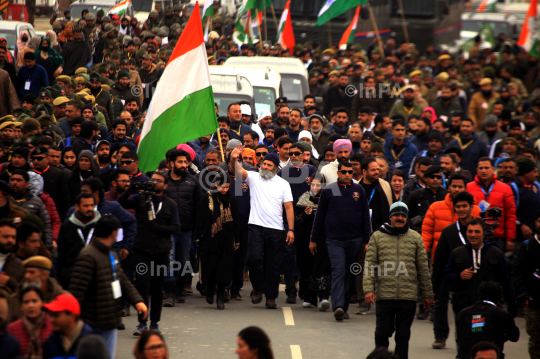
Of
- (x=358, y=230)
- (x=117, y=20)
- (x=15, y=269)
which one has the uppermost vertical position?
(x=117, y=20)

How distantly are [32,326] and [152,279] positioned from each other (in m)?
3.49

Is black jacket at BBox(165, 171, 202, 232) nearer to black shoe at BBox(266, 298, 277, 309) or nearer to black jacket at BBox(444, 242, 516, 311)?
black shoe at BBox(266, 298, 277, 309)

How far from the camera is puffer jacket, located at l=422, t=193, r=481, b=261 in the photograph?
10.1 metres

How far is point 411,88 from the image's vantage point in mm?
Answer: 17188

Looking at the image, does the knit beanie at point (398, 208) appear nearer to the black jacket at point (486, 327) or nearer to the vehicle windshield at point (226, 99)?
the black jacket at point (486, 327)

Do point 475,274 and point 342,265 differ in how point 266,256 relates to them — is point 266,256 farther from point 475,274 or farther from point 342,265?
point 475,274

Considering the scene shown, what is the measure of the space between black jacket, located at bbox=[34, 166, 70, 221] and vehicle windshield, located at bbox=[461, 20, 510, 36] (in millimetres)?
21281

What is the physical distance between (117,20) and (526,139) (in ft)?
47.4

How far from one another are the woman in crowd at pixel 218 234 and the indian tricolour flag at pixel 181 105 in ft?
2.65

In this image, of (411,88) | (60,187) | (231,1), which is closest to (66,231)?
(60,187)

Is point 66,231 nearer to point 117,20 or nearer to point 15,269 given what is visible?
point 15,269

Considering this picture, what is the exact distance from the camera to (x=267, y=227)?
11391 mm

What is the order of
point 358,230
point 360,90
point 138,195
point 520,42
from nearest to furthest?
point 138,195 < point 358,230 < point 360,90 < point 520,42

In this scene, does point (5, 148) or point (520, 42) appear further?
point (520, 42)
